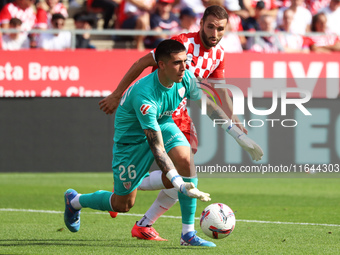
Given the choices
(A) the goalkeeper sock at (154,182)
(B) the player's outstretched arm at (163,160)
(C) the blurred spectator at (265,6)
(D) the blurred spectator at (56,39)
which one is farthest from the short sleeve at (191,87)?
(C) the blurred spectator at (265,6)

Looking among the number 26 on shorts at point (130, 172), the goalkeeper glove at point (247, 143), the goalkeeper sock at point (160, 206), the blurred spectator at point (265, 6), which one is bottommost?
the goalkeeper sock at point (160, 206)

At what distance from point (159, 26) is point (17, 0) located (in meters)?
3.06

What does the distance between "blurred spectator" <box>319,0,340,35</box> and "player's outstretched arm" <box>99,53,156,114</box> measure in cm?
1067

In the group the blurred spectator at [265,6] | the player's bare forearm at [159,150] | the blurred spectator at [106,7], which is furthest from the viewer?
the blurred spectator at [265,6]

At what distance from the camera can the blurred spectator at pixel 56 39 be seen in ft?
47.2

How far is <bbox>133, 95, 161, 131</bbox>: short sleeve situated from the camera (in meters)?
5.94

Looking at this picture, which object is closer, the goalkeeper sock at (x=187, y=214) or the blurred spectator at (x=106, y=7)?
the goalkeeper sock at (x=187, y=214)

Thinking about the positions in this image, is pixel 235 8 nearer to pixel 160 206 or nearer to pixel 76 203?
pixel 160 206

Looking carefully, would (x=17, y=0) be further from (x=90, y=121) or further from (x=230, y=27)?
(x=230, y=27)

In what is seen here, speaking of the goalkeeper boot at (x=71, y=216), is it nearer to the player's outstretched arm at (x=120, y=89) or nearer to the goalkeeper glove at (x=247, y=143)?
the player's outstretched arm at (x=120, y=89)

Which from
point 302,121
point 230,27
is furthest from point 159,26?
point 302,121

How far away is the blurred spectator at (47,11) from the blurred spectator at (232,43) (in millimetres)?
3618

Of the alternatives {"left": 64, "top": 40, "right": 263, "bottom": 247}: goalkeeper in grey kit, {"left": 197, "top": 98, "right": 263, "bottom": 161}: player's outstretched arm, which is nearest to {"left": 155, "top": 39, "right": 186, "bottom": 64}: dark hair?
{"left": 64, "top": 40, "right": 263, "bottom": 247}: goalkeeper in grey kit

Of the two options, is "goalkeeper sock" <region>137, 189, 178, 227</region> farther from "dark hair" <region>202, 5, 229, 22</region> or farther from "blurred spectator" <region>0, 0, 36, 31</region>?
"blurred spectator" <region>0, 0, 36, 31</region>
